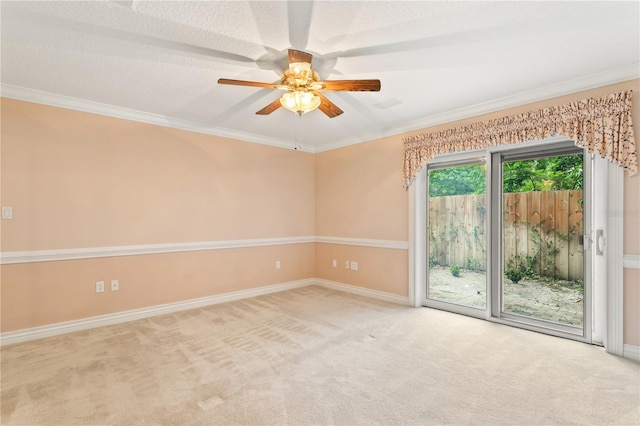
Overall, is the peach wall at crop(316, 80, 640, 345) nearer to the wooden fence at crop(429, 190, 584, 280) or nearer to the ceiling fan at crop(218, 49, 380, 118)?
the wooden fence at crop(429, 190, 584, 280)

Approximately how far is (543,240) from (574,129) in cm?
121

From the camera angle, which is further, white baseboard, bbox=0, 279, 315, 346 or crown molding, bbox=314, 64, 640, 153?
white baseboard, bbox=0, 279, 315, 346

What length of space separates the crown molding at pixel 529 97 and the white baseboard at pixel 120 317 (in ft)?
10.7

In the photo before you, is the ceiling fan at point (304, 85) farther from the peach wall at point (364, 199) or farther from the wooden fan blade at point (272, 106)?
the peach wall at point (364, 199)

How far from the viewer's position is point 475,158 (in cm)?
375

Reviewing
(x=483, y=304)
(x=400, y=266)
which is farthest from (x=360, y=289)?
(x=483, y=304)

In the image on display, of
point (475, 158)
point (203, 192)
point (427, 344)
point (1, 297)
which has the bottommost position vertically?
point (427, 344)

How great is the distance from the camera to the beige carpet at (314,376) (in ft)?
6.24

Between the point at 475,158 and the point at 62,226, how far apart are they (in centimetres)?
487

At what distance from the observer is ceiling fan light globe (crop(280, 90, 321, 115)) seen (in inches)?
96.7

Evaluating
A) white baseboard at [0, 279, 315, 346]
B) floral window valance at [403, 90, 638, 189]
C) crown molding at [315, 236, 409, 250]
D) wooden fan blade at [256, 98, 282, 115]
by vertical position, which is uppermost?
wooden fan blade at [256, 98, 282, 115]

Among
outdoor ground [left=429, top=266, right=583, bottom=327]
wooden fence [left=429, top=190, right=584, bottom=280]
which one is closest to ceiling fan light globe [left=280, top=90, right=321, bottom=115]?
wooden fence [left=429, top=190, right=584, bottom=280]

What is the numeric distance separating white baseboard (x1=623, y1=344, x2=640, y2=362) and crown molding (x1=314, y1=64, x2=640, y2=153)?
236 cm

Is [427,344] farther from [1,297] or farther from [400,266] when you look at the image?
[1,297]
